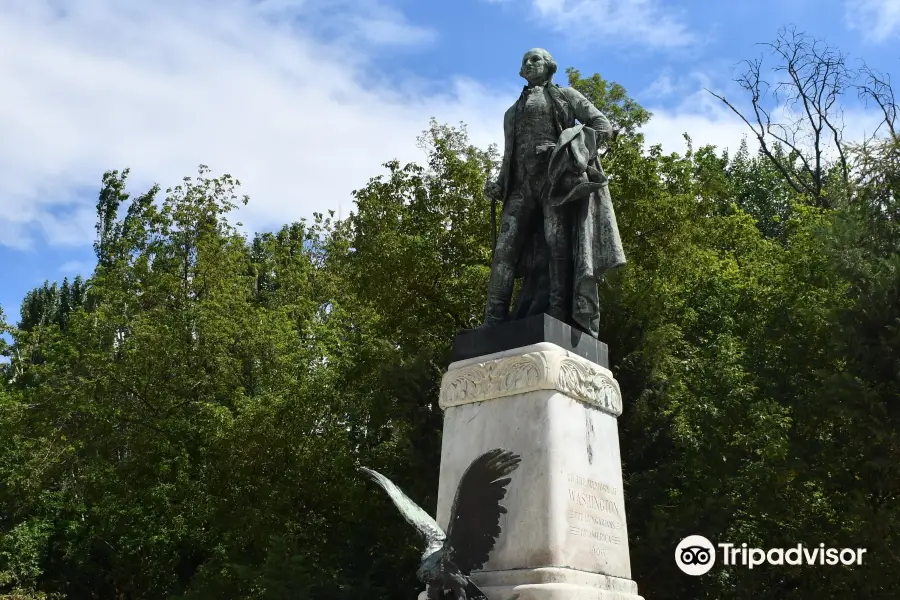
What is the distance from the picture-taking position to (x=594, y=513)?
7172 mm

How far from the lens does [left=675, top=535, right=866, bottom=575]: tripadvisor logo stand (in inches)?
554

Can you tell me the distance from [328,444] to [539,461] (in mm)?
12448

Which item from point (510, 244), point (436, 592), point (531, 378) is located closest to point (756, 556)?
point (510, 244)

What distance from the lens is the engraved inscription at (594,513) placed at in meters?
6.95

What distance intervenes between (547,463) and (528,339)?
1.09 m

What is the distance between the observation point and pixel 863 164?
1062 centimetres

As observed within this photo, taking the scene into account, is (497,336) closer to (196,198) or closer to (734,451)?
(734,451)

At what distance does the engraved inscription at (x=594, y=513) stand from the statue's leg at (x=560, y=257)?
1.51 metres

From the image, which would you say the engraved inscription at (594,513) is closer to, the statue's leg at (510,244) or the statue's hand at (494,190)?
the statue's leg at (510,244)

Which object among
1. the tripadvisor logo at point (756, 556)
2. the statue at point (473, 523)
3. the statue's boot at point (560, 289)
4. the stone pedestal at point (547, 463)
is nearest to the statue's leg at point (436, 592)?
the statue at point (473, 523)

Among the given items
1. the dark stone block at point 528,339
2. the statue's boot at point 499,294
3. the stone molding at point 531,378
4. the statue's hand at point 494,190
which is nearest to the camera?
the stone molding at point 531,378

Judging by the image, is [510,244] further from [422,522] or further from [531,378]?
[422,522]

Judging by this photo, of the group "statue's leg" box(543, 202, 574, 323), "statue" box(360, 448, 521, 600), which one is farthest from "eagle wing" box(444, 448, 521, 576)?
"statue's leg" box(543, 202, 574, 323)

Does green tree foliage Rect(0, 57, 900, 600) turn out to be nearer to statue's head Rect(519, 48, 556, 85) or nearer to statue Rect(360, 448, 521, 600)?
statue's head Rect(519, 48, 556, 85)
